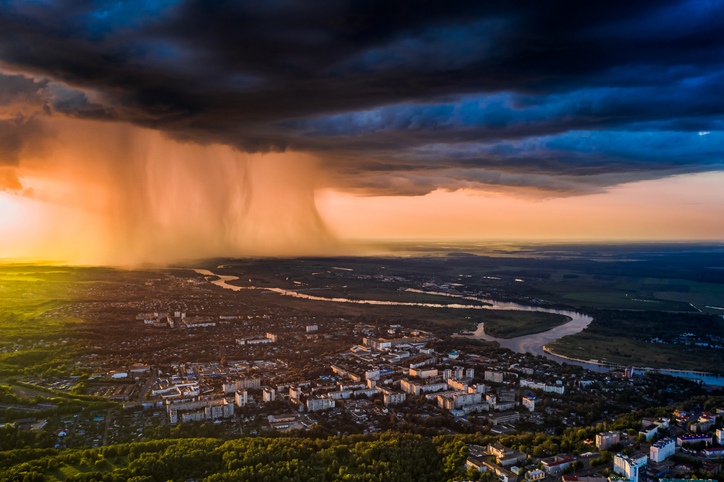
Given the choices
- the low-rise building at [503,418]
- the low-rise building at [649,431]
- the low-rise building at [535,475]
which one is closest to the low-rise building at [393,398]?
the low-rise building at [503,418]

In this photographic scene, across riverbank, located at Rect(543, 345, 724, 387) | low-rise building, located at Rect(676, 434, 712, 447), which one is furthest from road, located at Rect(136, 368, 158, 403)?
riverbank, located at Rect(543, 345, 724, 387)

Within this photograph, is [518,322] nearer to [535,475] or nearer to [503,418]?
[503,418]

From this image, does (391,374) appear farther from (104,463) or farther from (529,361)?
(104,463)

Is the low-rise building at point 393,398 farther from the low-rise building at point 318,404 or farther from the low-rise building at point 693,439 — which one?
the low-rise building at point 693,439

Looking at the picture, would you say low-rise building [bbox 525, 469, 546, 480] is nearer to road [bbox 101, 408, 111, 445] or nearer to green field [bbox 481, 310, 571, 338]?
road [bbox 101, 408, 111, 445]

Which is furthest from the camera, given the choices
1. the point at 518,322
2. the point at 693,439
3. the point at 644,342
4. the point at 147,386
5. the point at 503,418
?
the point at 518,322

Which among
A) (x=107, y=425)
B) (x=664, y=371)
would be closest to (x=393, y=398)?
(x=107, y=425)

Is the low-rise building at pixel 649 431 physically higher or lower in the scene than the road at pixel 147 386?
higher

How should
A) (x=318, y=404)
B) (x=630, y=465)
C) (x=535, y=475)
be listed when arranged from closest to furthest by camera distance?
1. (x=630, y=465)
2. (x=535, y=475)
3. (x=318, y=404)

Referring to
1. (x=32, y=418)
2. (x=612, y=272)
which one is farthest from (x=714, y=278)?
(x=32, y=418)
